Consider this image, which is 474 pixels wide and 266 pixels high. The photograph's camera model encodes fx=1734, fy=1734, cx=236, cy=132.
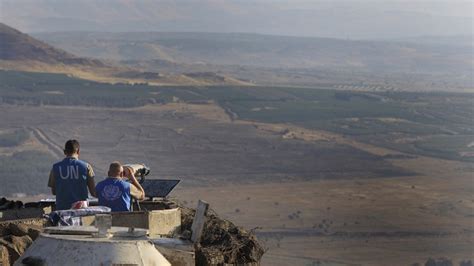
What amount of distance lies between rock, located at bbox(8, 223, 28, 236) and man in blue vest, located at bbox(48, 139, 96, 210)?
0.39 m

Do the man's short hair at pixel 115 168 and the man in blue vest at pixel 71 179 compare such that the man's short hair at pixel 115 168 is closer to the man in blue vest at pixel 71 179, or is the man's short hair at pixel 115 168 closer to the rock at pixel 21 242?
the man in blue vest at pixel 71 179

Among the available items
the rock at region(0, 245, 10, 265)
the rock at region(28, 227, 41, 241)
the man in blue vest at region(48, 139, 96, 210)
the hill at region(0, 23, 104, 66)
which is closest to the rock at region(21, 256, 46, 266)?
the rock at region(0, 245, 10, 265)

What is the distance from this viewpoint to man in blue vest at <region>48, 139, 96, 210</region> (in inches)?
521

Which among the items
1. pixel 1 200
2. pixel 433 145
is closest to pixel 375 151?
pixel 433 145

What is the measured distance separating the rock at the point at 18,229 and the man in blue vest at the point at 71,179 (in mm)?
388

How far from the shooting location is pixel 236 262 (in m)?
13.8

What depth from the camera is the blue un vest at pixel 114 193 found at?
509 inches

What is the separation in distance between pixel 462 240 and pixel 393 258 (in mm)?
8801

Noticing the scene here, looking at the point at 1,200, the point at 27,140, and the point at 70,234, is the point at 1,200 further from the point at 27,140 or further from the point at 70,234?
the point at 27,140

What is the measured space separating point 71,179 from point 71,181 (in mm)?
22

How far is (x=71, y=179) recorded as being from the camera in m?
13.2

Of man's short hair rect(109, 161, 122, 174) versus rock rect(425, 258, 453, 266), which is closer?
man's short hair rect(109, 161, 122, 174)

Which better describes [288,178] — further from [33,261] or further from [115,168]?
[33,261]

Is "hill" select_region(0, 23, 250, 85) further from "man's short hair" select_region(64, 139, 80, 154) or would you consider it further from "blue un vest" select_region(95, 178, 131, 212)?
"blue un vest" select_region(95, 178, 131, 212)
